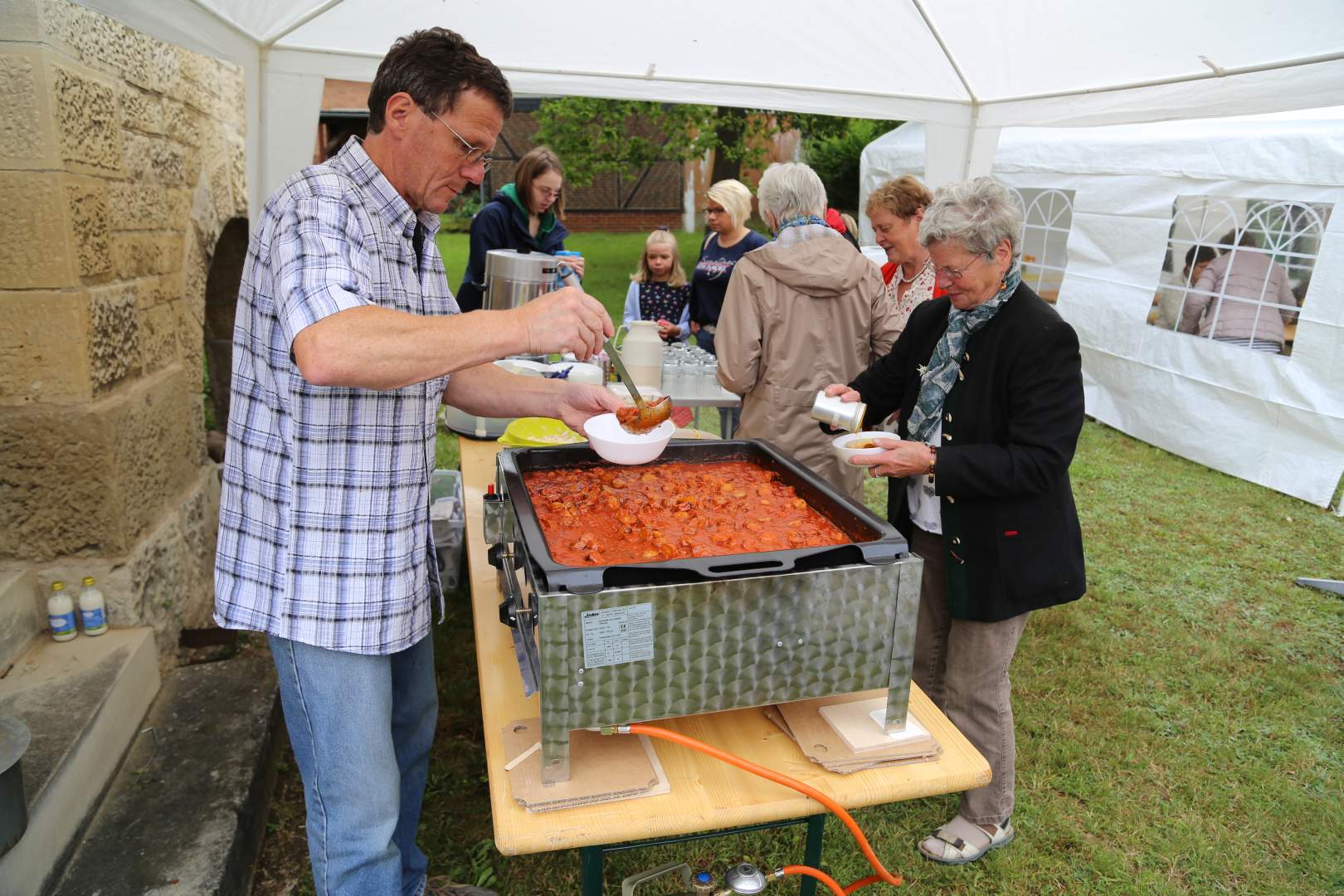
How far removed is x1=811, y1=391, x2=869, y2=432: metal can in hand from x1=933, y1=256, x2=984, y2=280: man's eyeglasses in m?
0.45

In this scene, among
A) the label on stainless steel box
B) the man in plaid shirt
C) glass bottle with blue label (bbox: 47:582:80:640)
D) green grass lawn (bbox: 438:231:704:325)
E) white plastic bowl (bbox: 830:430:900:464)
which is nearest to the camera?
the label on stainless steel box

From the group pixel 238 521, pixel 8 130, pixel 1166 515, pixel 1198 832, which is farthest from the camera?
pixel 1166 515

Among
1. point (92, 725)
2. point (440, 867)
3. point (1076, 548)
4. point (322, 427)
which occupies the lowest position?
point (440, 867)

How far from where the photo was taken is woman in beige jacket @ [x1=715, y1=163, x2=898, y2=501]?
3.40 meters

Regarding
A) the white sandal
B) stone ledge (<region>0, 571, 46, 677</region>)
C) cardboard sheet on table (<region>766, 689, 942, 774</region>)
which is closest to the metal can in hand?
cardboard sheet on table (<region>766, 689, 942, 774</region>)

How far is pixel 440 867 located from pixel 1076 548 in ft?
7.24

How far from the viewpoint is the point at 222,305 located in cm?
536

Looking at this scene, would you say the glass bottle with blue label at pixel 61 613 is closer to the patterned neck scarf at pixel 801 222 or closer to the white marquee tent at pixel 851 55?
the white marquee tent at pixel 851 55

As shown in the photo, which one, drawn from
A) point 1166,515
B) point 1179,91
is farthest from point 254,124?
point 1166,515

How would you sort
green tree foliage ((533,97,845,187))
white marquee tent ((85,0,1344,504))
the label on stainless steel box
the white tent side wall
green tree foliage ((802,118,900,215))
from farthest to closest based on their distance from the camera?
green tree foliage ((802,118,900,215)), green tree foliage ((533,97,845,187)), the white tent side wall, white marquee tent ((85,0,1344,504)), the label on stainless steel box

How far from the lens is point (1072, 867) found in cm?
277

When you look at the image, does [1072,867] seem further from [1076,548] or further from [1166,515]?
[1166,515]

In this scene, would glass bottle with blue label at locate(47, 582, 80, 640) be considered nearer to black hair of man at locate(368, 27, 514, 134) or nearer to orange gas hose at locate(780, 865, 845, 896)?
black hair of man at locate(368, 27, 514, 134)

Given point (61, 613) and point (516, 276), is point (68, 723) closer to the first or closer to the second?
point (61, 613)
